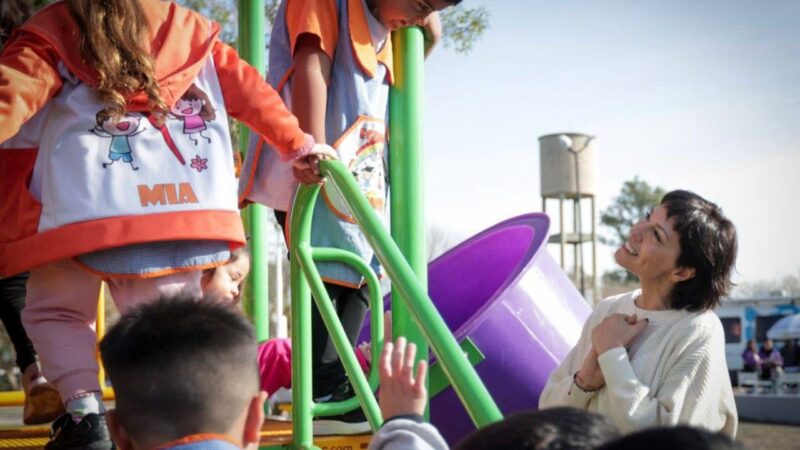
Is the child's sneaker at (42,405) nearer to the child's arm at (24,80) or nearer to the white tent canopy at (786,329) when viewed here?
the child's arm at (24,80)

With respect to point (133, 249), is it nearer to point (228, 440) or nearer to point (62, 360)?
point (62, 360)

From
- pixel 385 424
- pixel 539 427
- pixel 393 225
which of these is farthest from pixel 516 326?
pixel 539 427

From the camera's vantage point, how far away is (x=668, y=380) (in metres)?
2.49

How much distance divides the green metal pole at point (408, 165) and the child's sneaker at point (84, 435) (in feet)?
2.28

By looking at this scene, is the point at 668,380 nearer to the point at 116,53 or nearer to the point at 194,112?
the point at 194,112

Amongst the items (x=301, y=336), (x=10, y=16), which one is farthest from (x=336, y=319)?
(x=10, y=16)

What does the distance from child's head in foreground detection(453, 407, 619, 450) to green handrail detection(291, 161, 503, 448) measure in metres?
0.48

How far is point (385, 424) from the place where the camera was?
1.43m

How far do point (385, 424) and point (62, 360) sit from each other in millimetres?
1013

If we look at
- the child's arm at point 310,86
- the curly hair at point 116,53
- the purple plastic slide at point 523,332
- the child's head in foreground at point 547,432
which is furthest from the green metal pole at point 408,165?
the child's head in foreground at point 547,432

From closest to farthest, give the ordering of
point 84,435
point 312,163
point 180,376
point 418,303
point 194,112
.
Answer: point 180,376 < point 418,303 < point 84,435 < point 194,112 < point 312,163

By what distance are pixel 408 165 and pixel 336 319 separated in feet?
1.43

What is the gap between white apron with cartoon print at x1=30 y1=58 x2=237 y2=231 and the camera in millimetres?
2148

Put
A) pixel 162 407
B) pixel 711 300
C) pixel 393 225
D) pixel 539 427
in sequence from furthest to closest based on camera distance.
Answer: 1. pixel 711 300
2. pixel 393 225
3. pixel 162 407
4. pixel 539 427
